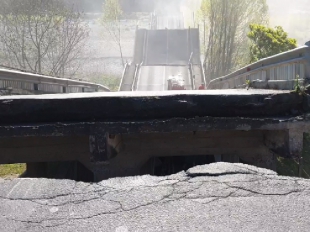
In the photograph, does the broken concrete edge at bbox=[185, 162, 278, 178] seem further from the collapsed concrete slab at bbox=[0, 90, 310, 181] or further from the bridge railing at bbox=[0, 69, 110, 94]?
the bridge railing at bbox=[0, 69, 110, 94]

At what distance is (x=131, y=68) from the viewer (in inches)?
1464

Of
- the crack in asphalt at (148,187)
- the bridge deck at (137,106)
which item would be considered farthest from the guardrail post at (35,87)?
the crack in asphalt at (148,187)

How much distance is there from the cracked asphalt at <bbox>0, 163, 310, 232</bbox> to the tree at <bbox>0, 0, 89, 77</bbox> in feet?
73.8

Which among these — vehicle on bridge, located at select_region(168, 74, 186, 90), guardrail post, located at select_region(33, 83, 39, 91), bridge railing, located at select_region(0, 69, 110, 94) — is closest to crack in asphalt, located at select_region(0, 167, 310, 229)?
bridge railing, located at select_region(0, 69, 110, 94)

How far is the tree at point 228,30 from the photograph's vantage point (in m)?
37.0

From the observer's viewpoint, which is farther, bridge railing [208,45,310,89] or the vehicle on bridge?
the vehicle on bridge

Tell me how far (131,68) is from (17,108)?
33542 mm

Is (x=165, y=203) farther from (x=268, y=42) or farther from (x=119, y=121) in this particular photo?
(x=268, y=42)

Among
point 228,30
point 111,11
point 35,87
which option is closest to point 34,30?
point 35,87

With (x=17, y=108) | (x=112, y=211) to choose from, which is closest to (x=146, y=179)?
(x=112, y=211)

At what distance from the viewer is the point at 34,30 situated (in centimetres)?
2547

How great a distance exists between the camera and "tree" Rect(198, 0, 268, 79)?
36969 millimetres

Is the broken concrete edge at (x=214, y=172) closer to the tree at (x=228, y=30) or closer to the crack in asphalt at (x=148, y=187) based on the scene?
the crack in asphalt at (x=148, y=187)

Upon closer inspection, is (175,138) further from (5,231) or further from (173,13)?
(173,13)
